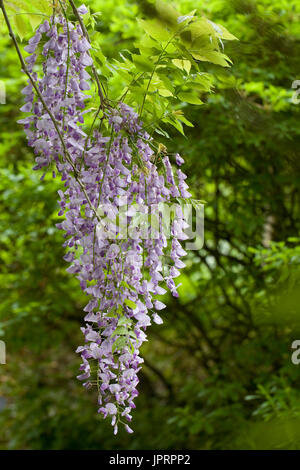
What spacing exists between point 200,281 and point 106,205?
77.0 inches

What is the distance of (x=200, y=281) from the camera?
289cm

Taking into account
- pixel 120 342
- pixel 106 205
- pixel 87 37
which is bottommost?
pixel 120 342

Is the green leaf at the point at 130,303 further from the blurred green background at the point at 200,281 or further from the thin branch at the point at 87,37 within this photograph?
the blurred green background at the point at 200,281

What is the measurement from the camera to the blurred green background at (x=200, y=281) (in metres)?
2.27

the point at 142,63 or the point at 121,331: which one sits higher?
the point at 142,63

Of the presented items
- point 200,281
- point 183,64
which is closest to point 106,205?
point 183,64

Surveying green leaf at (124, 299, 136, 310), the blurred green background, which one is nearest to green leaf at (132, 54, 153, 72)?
green leaf at (124, 299, 136, 310)

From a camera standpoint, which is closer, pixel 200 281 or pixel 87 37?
pixel 87 37

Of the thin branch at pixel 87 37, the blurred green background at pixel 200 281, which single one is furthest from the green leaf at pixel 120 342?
the blurred green background at pixel 200 281

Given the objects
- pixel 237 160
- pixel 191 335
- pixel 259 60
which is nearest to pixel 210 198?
pixel 237 160

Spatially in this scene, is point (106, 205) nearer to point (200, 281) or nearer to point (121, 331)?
point (121, 331)

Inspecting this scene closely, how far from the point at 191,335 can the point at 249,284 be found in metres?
0.70

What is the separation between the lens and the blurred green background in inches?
89.4

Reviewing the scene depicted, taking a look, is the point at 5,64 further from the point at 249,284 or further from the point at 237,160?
the point at 249,284
